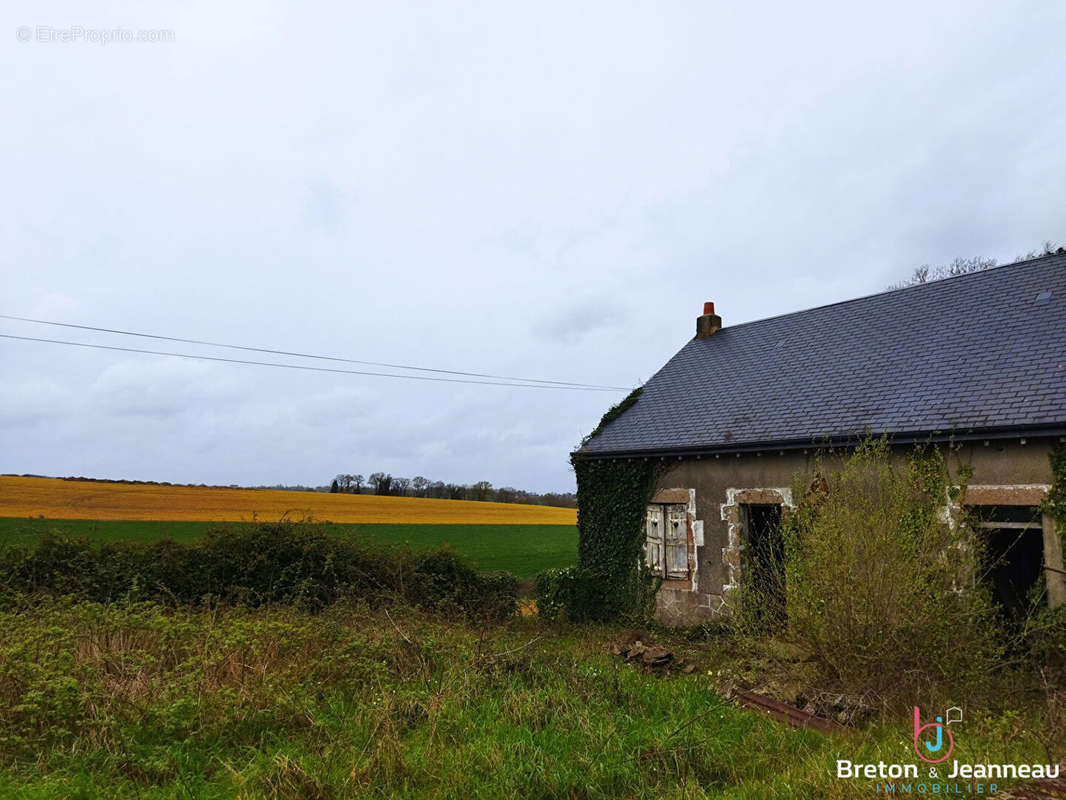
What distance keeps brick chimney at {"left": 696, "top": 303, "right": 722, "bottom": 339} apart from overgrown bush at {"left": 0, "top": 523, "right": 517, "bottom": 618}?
866cm

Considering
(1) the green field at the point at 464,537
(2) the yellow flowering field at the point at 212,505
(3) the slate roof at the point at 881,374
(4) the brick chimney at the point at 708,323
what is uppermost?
(4) the brick chimney at the point at 708,323

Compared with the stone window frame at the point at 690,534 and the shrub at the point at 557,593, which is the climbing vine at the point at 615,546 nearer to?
the shrub at the point at 557,593

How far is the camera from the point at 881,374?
1262cm

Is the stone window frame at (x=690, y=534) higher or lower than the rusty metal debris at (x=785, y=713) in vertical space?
higher

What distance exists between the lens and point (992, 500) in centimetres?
980

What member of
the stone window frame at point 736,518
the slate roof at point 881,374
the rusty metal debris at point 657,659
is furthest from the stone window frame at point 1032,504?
the rusty metal debris at point 657,659

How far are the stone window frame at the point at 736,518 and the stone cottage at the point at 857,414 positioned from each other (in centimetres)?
3

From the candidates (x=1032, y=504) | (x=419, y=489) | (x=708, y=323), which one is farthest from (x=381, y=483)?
(x=1032, y=504)

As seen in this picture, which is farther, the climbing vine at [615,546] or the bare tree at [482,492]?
the bare tree at [482,492]

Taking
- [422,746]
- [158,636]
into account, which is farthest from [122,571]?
[422,746]

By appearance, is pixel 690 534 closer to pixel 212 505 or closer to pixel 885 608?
pixel 885 608

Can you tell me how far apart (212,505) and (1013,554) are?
3582 cm

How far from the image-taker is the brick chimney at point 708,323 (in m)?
19.2

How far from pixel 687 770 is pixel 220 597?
10.3 metres
